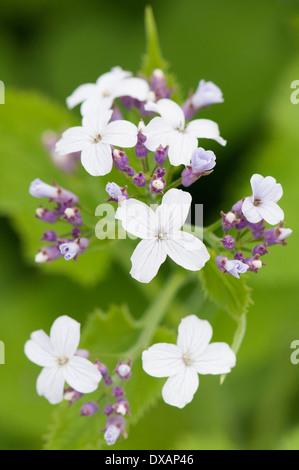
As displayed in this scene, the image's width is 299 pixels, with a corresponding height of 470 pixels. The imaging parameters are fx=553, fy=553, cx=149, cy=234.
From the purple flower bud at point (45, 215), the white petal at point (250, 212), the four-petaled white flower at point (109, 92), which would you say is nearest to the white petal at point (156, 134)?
the four-petaled white flower at point (109, 92)

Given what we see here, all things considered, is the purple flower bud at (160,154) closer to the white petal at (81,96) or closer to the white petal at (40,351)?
the white petal at (81,96)

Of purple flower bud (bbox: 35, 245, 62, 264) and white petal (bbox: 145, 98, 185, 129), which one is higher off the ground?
white petal (bbox: 145, 98, 185, 129)

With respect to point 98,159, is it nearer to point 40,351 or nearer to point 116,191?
point 116,191

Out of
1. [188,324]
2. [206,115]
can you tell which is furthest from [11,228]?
[188,324]

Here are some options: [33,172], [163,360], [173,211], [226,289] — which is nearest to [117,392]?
[163,360]

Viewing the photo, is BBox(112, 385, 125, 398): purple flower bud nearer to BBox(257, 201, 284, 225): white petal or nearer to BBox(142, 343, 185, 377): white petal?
BBox(142, 343, 185, 377): white petal

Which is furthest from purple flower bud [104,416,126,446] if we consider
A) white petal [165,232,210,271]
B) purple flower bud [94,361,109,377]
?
white petal [165,232,210,271]

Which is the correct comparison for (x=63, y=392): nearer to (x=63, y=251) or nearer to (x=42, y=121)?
(x=63, y=251)
